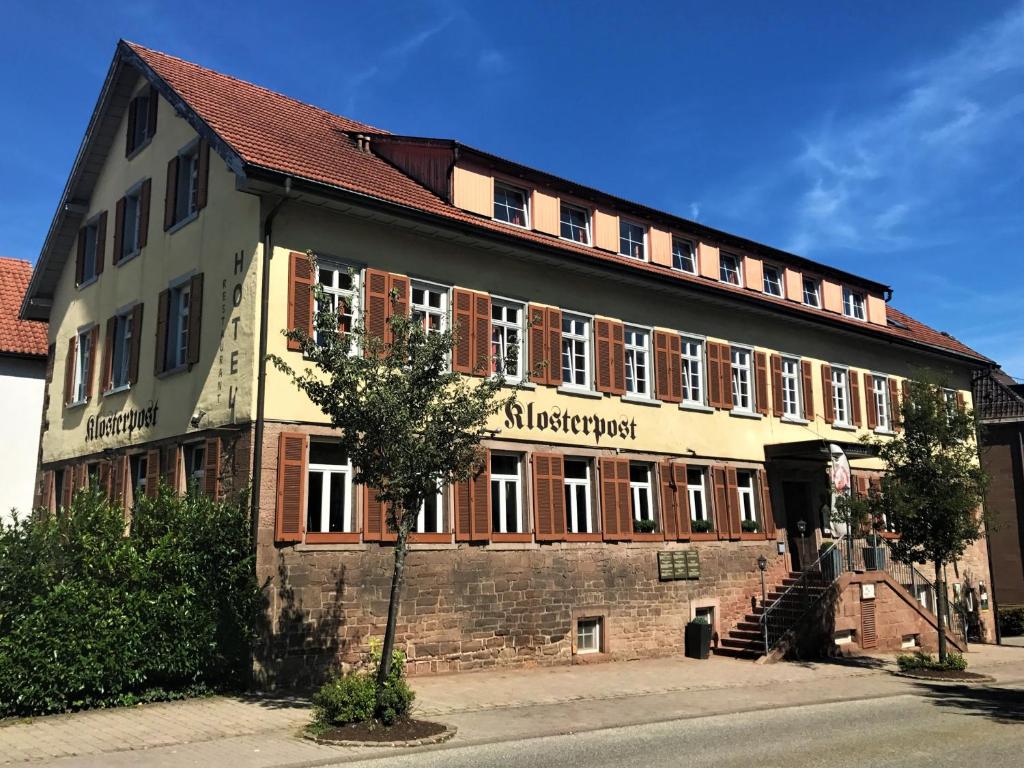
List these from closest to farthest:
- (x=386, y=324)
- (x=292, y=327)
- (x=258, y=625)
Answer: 1. (x=258, y=625)
2. (x=292, y=327)
3. (x=386, y=324)

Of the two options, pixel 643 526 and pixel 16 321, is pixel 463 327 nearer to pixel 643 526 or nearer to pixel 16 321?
pixel 643 526

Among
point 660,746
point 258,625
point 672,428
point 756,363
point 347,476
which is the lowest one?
point 660,746

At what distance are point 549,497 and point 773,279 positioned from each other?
11.0 m

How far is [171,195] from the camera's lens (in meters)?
17.3

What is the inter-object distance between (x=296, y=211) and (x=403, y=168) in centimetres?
403

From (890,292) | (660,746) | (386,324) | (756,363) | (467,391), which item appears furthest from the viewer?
(890,292)

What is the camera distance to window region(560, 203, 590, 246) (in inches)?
766

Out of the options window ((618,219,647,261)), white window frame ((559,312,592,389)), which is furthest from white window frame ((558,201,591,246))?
white window frame ((559,312,592,389))

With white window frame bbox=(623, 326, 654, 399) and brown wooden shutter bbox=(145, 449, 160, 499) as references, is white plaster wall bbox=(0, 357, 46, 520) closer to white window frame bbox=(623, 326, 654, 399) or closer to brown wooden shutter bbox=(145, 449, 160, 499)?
brown wooden shutter bbox=(145, 449, 160, 499)

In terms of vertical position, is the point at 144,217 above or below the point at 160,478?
above

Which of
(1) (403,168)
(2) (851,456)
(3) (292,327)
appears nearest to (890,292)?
(2) (851,456)

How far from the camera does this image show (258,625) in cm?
1295

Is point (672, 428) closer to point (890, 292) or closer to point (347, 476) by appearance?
point (347, 476)

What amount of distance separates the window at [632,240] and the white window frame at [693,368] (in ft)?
7.09
